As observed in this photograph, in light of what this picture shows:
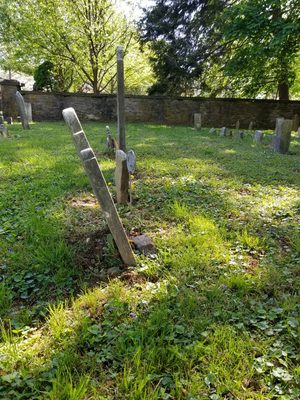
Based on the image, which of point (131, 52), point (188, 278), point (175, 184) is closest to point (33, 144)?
point (175, 184)

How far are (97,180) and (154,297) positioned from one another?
3.10 ft

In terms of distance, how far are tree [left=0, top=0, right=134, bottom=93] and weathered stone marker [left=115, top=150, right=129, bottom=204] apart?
54.8 feet

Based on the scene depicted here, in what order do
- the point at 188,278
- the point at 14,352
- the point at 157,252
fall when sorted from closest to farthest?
the point at 14,352, the point at 188,278, the point at 157,252

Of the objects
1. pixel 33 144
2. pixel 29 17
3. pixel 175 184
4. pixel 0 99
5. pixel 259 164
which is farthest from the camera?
pixel 29 17

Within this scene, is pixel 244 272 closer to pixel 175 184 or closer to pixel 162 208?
pixel 162 208

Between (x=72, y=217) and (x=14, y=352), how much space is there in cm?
181

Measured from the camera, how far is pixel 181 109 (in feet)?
53.8

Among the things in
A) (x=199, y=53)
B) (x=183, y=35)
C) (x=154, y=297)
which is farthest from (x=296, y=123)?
(x=154, y=297)

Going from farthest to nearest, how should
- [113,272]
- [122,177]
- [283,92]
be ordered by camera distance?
[283,92], [122,177], [113,272]

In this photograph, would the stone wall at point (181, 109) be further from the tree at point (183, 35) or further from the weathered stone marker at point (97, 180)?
the weathered stone marker at point (97, 180)

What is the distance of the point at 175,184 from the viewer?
15.1 feet

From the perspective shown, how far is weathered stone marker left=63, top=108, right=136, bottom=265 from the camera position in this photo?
2.20m

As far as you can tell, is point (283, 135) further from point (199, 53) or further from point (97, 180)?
point (199, 53)

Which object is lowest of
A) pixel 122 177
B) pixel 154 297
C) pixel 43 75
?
pixel 154 297
